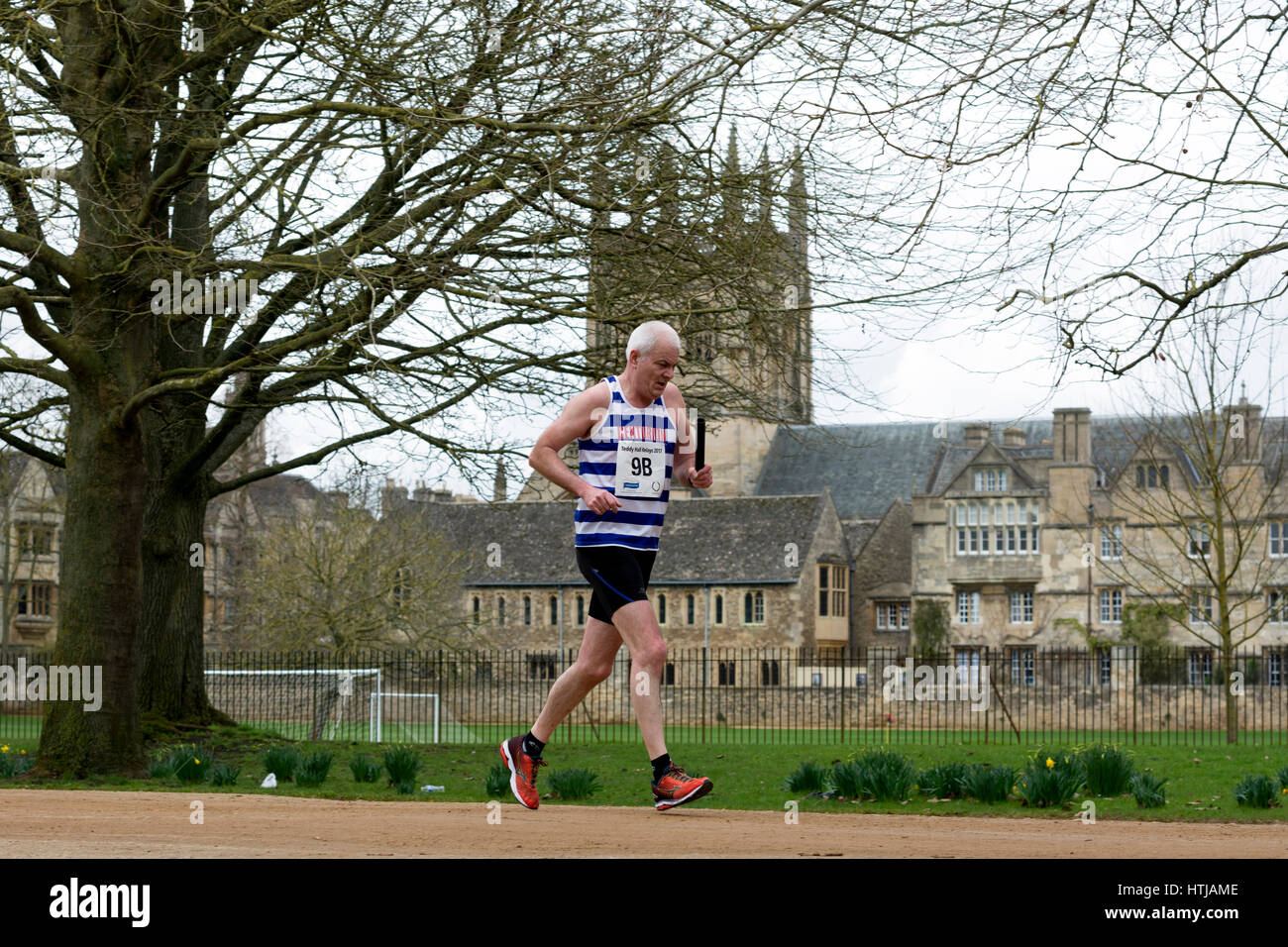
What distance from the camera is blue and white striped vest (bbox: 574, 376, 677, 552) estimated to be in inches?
283

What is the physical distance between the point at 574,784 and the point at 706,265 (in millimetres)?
5406

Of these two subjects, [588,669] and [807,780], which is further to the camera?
[807,780]

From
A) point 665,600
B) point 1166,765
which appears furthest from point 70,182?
point 665,600

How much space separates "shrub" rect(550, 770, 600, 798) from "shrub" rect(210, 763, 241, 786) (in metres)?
3.25

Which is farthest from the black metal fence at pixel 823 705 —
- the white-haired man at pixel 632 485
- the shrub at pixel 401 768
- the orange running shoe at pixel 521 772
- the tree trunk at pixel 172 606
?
the white-haired man at pixel 632 485

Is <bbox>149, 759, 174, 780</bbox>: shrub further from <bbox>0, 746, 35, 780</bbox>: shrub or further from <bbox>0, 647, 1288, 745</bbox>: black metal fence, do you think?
<bbox>0, 647, 1288, 745</bbox>: black metal fence

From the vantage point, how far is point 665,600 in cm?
6444

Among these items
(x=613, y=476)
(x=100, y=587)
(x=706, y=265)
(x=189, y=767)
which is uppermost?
(x=706, y=265)

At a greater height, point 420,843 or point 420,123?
point 420,123

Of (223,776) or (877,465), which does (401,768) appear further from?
(877,465)

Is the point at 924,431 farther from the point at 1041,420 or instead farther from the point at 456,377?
the point at 456,377

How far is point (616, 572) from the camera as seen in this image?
23.6 feet

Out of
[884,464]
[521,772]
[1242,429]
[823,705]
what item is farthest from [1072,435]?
[521,772]

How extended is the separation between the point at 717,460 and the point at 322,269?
7072cm
